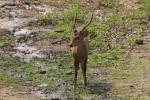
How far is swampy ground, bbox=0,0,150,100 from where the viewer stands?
984 cm

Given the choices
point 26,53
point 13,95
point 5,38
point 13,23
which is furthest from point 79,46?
point 13,23

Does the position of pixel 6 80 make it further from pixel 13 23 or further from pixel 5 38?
pixel 13 23

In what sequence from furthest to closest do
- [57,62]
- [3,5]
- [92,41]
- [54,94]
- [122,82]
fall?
[3,5]
[92,41]
[57,62]
[122,82]
[54,94]

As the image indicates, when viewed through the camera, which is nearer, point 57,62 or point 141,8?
point 57,62

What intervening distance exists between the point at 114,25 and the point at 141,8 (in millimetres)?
1988

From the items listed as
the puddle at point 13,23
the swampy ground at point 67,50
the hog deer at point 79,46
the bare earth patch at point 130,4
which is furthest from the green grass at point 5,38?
the bare earth patch at point 130,4

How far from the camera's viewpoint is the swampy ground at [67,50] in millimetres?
9836

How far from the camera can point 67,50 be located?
486 inches

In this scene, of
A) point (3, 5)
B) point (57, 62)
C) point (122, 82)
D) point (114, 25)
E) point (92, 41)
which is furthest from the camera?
point (3, 5)

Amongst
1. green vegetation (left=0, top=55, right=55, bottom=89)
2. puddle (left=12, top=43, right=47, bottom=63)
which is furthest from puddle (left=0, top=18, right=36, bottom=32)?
green vegetation (left=0, top=55, right=55, bottom=89)

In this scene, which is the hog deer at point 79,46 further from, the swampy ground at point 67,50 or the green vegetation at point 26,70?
the green vegetation at point 26,70

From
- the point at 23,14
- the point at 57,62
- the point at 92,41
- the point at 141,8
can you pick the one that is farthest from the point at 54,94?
the point at 141,8

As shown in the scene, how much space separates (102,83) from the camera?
10.2m

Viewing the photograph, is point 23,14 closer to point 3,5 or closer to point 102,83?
point 3,5
